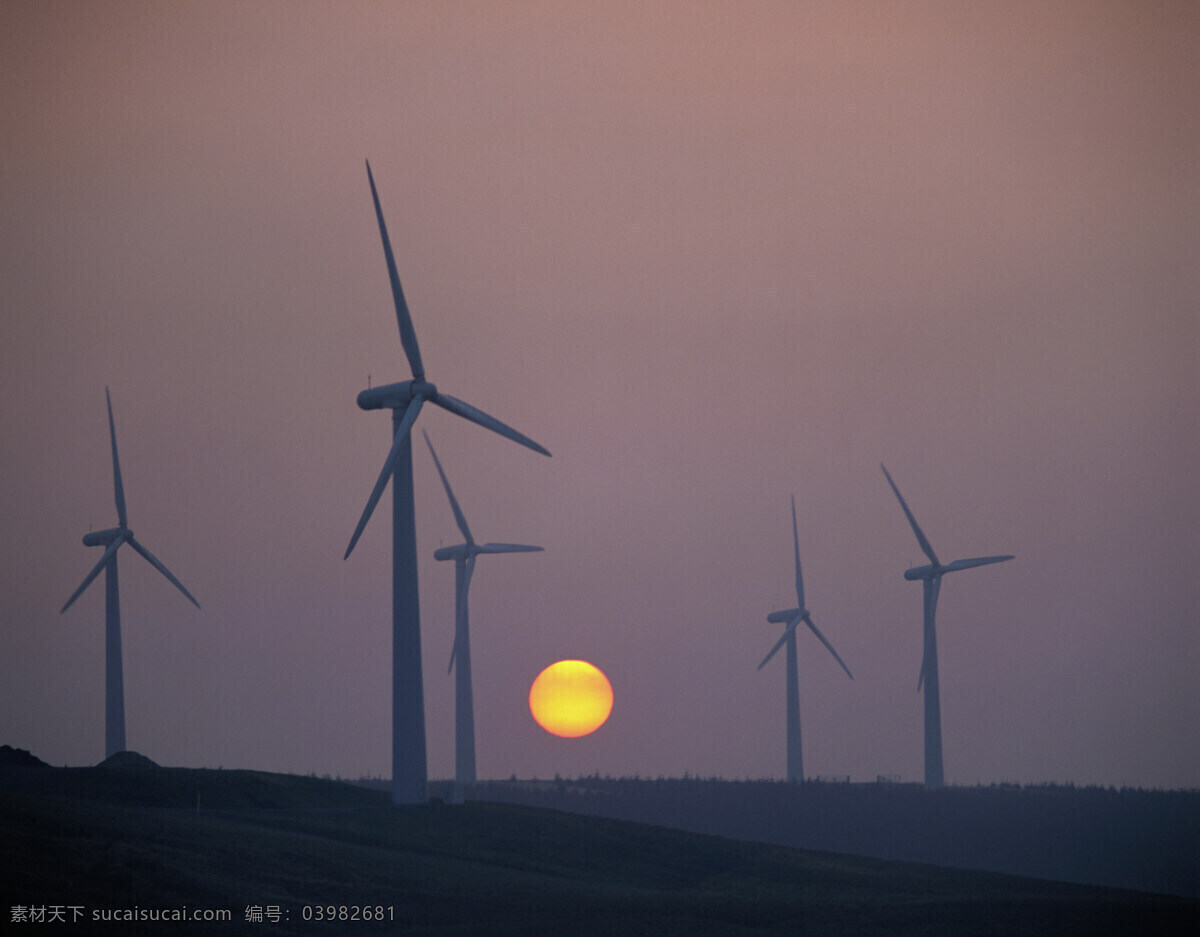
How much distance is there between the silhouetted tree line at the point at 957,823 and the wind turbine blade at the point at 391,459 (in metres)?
35.3

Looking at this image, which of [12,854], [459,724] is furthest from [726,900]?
[459,724]

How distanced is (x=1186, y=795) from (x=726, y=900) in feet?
395

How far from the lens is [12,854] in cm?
4978

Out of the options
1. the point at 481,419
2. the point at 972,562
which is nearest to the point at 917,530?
the point at 972,562

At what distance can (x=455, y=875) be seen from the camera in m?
62.9

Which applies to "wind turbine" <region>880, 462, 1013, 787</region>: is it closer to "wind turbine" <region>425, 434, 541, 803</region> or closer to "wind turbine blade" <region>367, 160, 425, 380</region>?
"wind turbine" <region>425, 434, 541, 803</region>

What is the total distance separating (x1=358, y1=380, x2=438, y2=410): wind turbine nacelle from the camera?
83.5 m

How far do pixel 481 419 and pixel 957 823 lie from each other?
5142cm

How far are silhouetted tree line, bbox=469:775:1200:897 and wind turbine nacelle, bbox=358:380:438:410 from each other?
116ft

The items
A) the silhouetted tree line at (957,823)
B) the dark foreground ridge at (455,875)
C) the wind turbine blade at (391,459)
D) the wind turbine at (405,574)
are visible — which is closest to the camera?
the dark foreground ridge at (455,875)

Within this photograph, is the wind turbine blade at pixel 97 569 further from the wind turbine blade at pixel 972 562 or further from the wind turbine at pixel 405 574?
the wind turbine blade at pixel 972 562

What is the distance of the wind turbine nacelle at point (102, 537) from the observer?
11439 cm

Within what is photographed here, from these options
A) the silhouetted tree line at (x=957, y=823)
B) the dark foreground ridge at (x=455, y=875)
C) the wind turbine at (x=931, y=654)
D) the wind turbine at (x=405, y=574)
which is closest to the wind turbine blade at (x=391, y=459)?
the wind turbine at (x=405, y=574)

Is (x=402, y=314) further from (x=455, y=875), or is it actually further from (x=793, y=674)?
(x=793, y=674)
